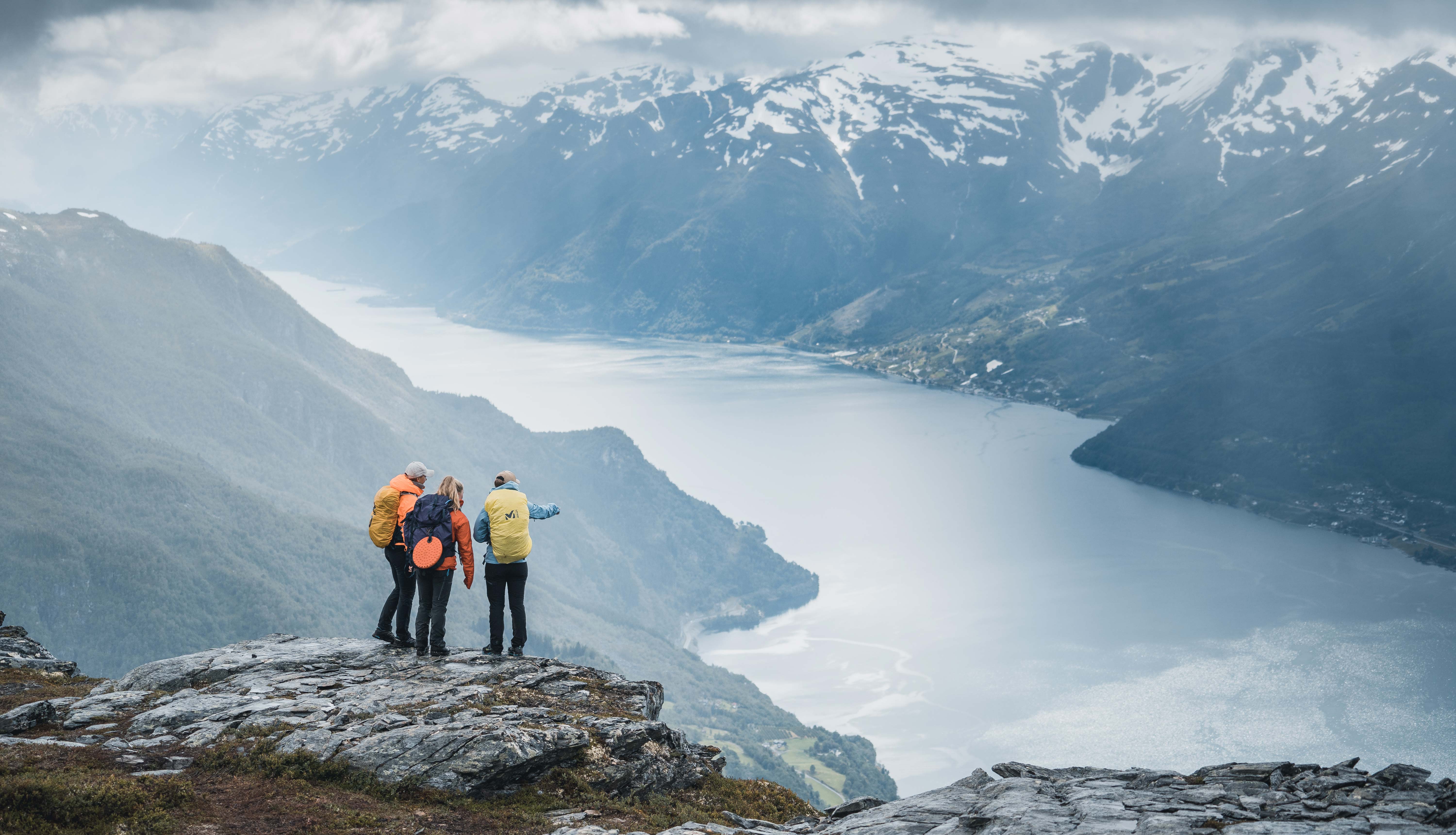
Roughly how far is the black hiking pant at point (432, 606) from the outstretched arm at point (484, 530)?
74 centimetres

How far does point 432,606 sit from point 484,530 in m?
1.97

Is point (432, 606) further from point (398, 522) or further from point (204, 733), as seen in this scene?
point (204, 733)

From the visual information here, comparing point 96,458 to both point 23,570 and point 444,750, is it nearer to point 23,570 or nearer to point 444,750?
point 23,570

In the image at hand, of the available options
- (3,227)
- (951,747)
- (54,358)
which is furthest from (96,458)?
(951,747)

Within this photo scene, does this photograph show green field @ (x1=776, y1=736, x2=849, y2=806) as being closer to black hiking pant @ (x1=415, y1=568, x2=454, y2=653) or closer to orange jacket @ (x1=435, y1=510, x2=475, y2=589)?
black hiking pant @ (x1=415, y1=568, x2=454, y2=653)

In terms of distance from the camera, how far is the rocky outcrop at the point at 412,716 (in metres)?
13.9

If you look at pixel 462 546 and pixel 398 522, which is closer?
pixel 462 546

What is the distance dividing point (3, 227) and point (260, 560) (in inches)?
4938

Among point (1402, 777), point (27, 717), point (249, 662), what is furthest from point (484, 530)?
point (1402, 777)

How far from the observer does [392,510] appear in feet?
56.4

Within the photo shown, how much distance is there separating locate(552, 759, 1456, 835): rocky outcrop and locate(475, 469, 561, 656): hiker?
18.6 feet

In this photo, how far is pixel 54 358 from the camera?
168 m

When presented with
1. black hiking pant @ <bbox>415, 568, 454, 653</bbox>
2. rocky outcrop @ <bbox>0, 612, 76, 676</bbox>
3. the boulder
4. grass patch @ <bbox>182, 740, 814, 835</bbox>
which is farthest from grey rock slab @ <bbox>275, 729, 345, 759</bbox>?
rocky outcrop @ <bbox>0, 612, 76, 676</bbox>

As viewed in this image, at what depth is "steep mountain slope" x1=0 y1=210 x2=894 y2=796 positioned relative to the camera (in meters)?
114
